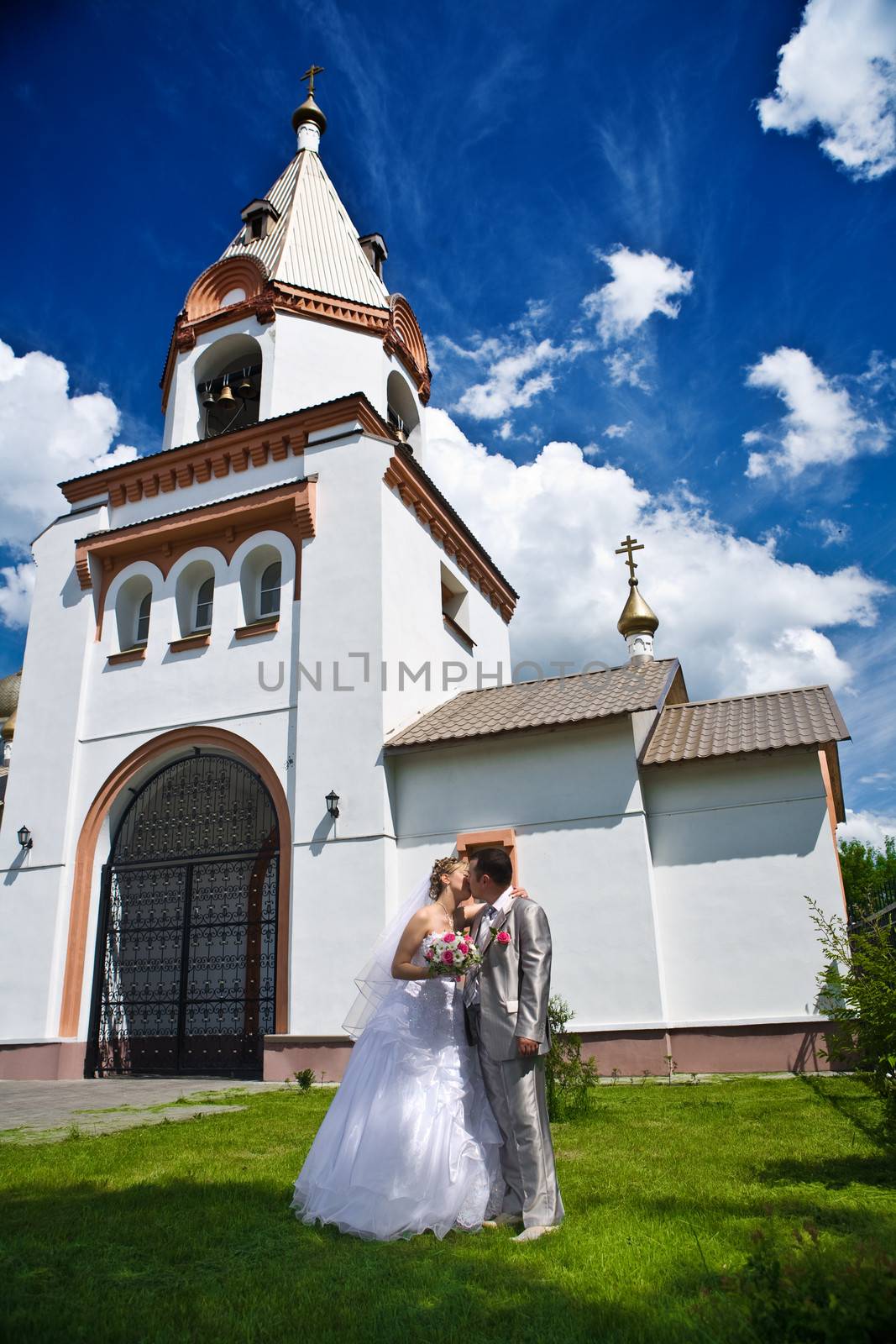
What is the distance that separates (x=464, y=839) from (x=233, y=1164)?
21.9ft

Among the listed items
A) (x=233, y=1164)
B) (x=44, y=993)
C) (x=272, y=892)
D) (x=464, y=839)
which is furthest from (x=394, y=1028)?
(x=272, y=892)

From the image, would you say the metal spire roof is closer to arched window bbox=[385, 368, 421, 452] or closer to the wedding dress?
arched window bbox=[385, 368, 421, 452]

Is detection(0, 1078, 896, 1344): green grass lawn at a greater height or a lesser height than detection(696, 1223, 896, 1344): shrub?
lesser

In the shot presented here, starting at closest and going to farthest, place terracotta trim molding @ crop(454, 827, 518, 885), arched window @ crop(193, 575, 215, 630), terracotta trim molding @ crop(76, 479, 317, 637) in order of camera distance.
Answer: terracotta trim molding @ crop(454, 827, 518, 885) → terracotta trim molding @ crop(76, 479, 317, 637) → arched window @ crop(193, 575, 215, 630)

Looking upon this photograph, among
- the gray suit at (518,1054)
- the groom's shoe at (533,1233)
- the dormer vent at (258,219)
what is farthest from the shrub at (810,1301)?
the dormer vent at (258,219)

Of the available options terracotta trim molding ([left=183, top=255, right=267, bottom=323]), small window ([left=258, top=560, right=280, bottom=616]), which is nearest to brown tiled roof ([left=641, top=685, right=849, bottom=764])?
small window ([left=258, top=560, right=280, bottom=616])

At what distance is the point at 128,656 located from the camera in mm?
14352

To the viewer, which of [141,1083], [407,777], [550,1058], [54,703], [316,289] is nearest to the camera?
[550,1058]

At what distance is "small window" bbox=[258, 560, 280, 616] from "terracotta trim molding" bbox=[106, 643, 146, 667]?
198 cm

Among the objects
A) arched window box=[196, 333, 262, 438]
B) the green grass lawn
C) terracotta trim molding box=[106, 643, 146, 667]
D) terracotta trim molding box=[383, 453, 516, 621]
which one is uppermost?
arched window box=[196, 333, 262, 438]

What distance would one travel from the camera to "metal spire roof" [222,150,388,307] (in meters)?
16.1

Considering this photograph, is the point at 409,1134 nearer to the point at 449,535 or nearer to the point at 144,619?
the point at 144,619

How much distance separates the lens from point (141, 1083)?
1159 centimetres

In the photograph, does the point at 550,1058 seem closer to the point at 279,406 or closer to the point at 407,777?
the point at 407,777
